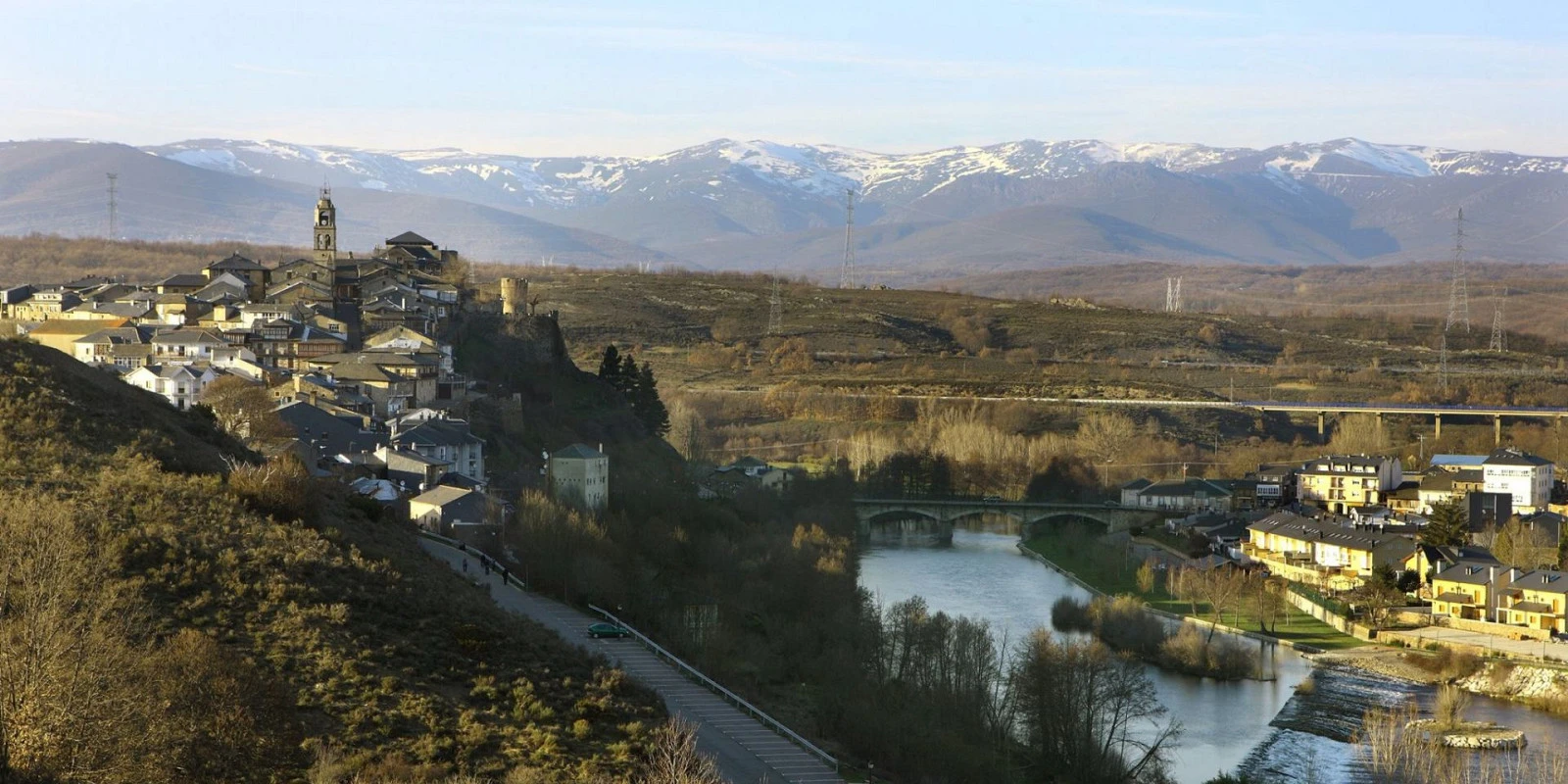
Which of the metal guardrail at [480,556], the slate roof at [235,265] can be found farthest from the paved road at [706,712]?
the slate roof at [235,265]

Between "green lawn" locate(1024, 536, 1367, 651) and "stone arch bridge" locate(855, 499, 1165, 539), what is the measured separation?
6.24 feet

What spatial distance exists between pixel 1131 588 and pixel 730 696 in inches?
680

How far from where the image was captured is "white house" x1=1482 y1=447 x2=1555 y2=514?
41.2m

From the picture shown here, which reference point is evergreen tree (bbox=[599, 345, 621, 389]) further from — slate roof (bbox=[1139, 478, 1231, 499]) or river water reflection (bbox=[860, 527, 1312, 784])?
slate roof (bbox=[1139, 478, 1231, 499])

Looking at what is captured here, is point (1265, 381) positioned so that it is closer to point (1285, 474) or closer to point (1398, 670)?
point (1285, 474)

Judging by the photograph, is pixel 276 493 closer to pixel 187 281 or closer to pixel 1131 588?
pixel 1131 588

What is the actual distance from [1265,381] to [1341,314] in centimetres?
3156

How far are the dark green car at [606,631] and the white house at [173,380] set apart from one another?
488 inches

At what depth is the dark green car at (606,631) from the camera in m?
17.9

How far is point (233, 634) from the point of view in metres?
13.3

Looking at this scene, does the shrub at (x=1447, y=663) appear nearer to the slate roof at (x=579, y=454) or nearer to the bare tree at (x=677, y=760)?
the slate roof at (x=579, y=454)

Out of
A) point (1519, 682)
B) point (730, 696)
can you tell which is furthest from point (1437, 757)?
point (730, 696)

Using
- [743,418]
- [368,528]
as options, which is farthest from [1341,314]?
[368,528]

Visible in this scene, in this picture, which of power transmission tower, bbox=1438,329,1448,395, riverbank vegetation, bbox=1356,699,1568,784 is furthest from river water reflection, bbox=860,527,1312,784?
power transmission tower, bbox=1438,329,1448,395
